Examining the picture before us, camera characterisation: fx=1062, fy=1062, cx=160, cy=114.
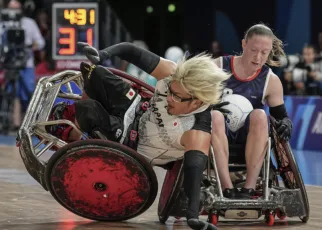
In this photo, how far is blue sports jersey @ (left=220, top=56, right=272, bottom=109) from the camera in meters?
7.71

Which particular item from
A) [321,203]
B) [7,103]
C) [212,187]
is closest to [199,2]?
[7,103]

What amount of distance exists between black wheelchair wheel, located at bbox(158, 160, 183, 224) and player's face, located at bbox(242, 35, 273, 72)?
0.92 metres

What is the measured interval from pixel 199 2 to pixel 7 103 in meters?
9.31

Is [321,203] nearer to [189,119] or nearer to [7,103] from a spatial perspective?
[189,119]

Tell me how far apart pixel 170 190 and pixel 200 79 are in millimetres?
855

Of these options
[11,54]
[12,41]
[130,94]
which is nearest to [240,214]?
[130,94]

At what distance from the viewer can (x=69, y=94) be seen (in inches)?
322

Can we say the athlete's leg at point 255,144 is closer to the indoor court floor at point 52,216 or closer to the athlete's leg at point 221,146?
the athlete's leg at point 221,146

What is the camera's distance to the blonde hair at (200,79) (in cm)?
692

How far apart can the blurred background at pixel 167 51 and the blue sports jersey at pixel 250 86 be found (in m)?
7.31

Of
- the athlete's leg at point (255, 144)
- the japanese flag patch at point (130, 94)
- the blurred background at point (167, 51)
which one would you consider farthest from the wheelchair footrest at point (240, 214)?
the blurred background at point (167, 51)

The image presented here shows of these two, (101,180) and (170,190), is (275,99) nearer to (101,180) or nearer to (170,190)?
(170,190)

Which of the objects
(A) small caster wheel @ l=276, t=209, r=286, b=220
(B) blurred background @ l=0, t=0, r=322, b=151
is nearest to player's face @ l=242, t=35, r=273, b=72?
(A) small caster wheel @ l=276, t=209, r=286, b=220

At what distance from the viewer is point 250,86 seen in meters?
7.72
